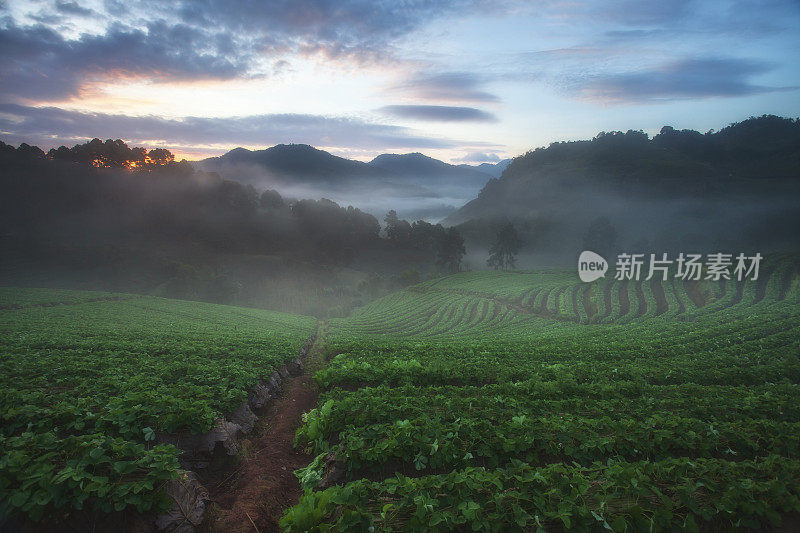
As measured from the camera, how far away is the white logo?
61469mm

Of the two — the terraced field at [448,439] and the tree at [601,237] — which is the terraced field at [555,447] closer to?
the terraced field at [448,439]

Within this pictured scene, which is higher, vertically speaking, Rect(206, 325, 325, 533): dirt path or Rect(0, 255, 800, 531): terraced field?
Rect(0, 255, 800, 531): terraced field

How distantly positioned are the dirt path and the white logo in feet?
204

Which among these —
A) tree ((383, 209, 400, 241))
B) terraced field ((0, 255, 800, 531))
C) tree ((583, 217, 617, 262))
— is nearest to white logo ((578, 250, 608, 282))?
tree ((583, 217, 617, 262))

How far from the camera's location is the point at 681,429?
6742mm

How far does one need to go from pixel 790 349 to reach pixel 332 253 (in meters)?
126

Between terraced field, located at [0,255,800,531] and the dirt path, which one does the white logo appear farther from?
the dirt path

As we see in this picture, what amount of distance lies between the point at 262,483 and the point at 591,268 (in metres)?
73.7

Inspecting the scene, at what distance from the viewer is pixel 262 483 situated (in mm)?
7000

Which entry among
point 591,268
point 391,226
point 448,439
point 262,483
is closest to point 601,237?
point 591,268

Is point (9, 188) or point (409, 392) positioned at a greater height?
point (9, 188)

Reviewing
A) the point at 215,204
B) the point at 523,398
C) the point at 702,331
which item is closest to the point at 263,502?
the point at 523,398

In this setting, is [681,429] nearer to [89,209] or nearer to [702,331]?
[702,331]

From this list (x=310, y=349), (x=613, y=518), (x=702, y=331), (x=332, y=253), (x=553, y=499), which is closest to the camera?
(x=613, y=518)
